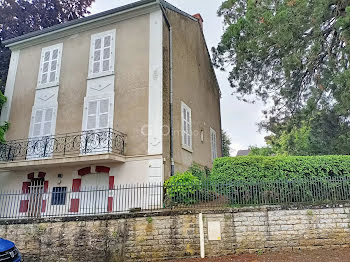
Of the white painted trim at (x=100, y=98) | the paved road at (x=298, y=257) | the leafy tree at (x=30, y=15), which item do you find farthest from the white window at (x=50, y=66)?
the paved road at (x=298, y=257)

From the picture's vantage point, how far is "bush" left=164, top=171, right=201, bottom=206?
966cm

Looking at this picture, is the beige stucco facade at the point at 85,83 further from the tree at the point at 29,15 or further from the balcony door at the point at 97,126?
the tree at the point at 29,15

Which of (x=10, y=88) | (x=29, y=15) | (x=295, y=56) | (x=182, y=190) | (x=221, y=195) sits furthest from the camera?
(x=29, y=15)

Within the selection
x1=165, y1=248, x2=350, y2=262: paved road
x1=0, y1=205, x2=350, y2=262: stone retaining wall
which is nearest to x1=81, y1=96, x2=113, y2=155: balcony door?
x1=0, y1=205, x2=350, y2=262: stone retaining wall

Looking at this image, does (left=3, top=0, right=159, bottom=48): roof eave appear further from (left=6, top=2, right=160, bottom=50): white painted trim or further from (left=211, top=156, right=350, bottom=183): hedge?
(left=211, top=156, right=350, bottom=183): hedge

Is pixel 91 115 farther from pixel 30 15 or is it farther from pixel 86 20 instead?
pixel 30 15

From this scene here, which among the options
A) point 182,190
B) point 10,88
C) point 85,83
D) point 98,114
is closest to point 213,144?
point 98,114

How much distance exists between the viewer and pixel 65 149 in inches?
488

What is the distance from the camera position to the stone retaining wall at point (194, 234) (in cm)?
809

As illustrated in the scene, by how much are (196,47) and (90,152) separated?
916cm

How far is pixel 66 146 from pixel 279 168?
28.9ft

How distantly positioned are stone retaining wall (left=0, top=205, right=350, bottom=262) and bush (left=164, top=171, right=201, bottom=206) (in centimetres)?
128

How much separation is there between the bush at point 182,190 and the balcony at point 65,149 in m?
2.49

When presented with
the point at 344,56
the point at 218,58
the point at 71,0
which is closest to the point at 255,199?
the point at 344,56
